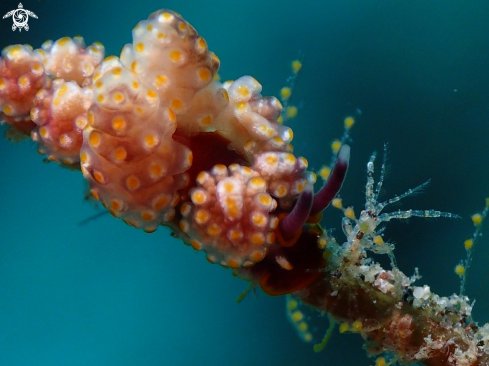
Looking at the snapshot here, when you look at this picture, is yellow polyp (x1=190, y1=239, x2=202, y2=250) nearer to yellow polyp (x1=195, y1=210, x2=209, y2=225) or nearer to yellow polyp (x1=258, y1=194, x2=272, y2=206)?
yellow polyp (x1=195, y1=210, x2=209, y2=225)

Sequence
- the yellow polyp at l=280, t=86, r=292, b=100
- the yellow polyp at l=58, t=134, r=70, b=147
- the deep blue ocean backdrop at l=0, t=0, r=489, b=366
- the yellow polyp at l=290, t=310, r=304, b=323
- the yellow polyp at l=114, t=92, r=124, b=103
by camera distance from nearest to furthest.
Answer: the yellow polyp at l=114, t=92, r=124, b=103, the yellow polyp at l=58, t=134, r=70, b=147, the yellow polyp at l=280, t=86, r=292, b=100, the yellow polyp at l=290, t=310, r=304, b=323, the deep blue ocean backdrop at l=0, t=0, r=489, b=366

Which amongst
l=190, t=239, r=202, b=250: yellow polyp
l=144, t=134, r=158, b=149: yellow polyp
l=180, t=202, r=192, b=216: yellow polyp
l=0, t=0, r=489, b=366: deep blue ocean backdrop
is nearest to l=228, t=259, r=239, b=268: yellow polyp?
l=190, t=239, r=202, b=250: yellow polyp

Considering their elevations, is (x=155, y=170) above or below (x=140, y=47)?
below

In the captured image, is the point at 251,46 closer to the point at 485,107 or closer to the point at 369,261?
the point at 485,107

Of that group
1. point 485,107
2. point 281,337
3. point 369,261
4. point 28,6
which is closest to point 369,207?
point 369,261

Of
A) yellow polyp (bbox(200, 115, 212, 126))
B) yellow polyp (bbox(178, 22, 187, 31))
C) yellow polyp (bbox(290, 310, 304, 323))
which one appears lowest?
yellow polyp (bbox(290, 310, 304, 323))

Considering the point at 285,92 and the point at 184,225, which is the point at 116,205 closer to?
the point at 184,225

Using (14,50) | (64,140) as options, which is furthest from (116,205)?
(14,50)

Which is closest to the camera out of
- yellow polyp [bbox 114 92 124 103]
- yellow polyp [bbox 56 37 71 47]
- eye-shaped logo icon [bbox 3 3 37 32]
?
yellow polyp [bbox 114 92 124 103]
